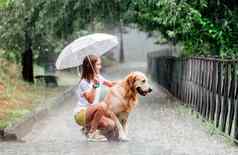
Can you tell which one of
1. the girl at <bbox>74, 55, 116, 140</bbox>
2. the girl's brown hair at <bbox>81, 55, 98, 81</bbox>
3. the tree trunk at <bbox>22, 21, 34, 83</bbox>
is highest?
the girl's brown hair at <bbox>81, 55, 98, 81</bbox>

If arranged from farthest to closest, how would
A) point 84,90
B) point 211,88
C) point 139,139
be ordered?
point 211,88
point 139,139
point 84,90

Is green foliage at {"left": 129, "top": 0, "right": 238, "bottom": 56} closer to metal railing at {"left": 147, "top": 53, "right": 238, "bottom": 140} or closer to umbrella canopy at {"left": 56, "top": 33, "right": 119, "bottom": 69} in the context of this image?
metal railing at {"left": 147, "top": 53, "right": 238, "bottom": 140}

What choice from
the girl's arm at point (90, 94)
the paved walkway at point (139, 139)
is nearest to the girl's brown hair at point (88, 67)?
the girl's arm at point (90, 94)

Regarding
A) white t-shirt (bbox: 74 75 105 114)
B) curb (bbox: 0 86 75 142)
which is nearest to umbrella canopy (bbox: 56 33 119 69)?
white t-shirt (bbox: 74 75 105 114)

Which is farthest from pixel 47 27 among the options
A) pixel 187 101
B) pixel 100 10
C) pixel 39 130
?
pixel 39 130

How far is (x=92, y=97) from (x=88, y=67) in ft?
1.62

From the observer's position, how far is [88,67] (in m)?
9.99

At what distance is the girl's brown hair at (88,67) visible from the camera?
9.97m

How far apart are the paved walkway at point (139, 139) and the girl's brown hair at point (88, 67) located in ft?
3.54

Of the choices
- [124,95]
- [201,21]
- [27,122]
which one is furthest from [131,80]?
[201,21]

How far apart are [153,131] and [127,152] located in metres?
3.28

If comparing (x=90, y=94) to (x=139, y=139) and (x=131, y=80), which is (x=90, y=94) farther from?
(x=139, y=139)

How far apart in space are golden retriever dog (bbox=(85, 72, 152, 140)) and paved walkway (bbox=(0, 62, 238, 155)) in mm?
432

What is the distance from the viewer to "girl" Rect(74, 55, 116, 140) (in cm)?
996
